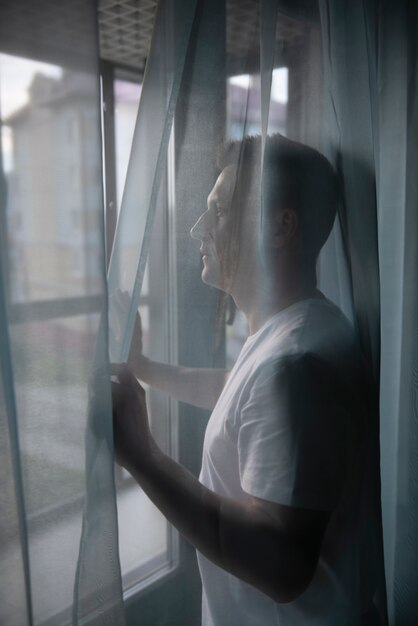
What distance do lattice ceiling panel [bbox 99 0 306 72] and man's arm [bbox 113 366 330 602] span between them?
440 mm

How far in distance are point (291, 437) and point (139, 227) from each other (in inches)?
11.9

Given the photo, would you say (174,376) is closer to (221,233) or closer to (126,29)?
(221,233)

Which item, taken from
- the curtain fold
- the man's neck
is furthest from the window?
the curtain fold

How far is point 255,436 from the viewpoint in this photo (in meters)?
0.66

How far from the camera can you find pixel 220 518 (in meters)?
0.65

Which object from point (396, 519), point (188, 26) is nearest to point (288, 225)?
point (188, 26)

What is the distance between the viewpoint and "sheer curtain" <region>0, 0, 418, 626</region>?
1.69 ft

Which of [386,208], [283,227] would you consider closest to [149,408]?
[283,227]

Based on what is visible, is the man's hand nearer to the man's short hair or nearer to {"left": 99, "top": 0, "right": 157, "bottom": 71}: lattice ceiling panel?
the man's short hair

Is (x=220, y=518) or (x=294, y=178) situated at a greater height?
(x=294, y=178)

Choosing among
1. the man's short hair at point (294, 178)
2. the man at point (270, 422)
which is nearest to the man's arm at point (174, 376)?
the man at point (270, 422)

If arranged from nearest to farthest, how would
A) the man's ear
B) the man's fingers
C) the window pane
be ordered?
1. the window pane
2. the man's fingers
3. the man's ear

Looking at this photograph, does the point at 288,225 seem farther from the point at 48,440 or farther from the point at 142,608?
the point at 142,608

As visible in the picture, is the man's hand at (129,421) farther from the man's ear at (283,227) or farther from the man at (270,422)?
the man's ear at (283,227)
